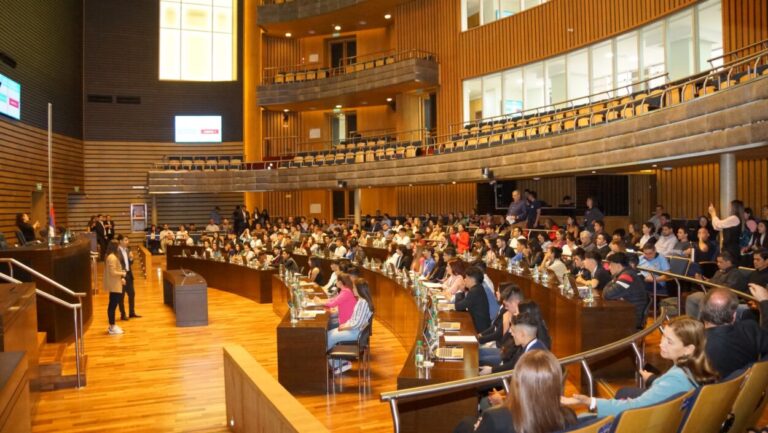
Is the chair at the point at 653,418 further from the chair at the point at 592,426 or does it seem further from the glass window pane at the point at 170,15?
the glass window pane at the point at 170,15

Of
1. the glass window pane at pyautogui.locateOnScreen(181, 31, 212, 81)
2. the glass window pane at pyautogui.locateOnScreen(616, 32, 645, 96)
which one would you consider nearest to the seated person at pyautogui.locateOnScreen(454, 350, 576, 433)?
the glass window pane at pyautogui.locateOnScreen(616, 32, 645, 96)

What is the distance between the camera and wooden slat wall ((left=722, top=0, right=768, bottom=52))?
514 inches

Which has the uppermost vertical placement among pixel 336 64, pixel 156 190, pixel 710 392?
pixel 336 64

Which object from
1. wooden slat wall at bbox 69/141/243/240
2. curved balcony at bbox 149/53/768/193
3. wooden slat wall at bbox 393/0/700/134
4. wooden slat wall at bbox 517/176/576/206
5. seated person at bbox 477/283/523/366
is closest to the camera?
seated person at bbox 477/283/523/366

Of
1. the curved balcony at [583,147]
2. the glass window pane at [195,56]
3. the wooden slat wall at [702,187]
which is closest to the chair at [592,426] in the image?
the curved balcony at [583,147]

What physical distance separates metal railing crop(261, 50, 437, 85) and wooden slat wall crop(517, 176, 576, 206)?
6251mm

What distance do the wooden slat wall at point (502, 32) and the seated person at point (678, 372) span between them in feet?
Answer: 44.2

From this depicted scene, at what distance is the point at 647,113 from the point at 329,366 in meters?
7.73

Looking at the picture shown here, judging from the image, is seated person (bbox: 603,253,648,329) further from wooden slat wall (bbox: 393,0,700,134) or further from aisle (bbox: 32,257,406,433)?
wooden slat wall (bbox: 393,0,700,134)

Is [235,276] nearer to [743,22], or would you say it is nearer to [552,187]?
[552,187]

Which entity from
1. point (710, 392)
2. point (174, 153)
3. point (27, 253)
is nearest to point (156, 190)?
point (174, 153)

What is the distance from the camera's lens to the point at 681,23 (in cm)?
1527

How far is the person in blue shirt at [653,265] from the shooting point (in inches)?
328

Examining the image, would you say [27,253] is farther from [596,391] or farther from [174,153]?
[174,153]
